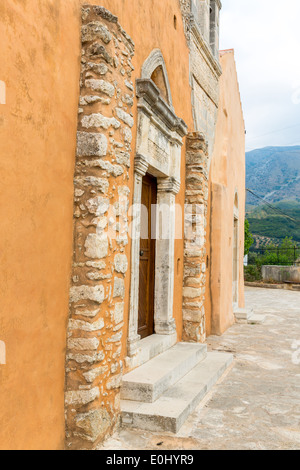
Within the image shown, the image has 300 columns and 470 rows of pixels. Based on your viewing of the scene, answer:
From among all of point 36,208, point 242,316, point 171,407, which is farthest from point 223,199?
point 36,208

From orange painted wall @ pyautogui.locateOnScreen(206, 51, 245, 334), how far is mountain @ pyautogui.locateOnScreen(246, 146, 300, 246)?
168ft

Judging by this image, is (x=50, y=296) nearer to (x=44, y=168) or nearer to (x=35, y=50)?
(x=44, y=168)

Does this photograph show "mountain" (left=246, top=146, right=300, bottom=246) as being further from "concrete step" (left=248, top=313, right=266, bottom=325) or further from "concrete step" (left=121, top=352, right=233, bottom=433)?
"concrete step" (left=121, top=352, right=233, bottom=433)

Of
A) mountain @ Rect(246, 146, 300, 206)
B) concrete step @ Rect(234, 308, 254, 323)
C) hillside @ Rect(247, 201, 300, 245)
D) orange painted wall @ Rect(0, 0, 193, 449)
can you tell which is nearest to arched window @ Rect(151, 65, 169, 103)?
orange painted wall @ Rect(0, 0, 193, 449)

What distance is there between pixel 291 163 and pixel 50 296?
602ft

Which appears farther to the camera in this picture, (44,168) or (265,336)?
(265,336)

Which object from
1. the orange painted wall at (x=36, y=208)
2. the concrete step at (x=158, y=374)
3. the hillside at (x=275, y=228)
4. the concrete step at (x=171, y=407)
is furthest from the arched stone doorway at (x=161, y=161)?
the hillside at (x=275, y=228)

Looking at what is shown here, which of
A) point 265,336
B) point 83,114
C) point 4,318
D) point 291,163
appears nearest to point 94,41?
point 83,114

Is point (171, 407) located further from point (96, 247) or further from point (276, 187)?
point (276, 187)

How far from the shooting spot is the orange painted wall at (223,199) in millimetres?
7715

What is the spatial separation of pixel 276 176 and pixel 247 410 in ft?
554

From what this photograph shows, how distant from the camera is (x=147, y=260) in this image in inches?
194

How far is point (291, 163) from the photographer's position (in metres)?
173

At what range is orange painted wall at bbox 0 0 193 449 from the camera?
7.24 ft
